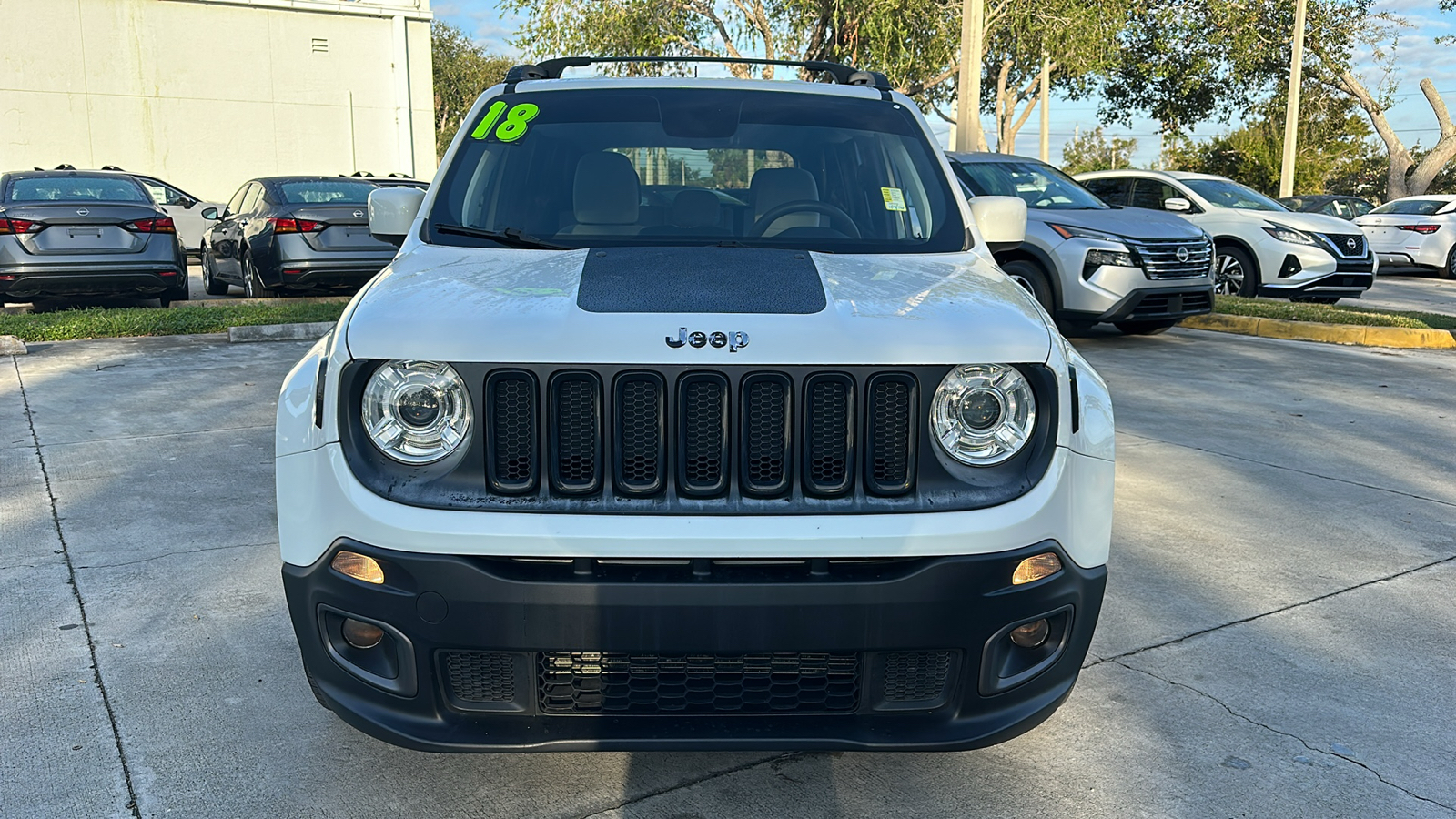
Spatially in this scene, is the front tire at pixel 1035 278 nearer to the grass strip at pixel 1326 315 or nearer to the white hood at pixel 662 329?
the grass strip at pixel 1326 315

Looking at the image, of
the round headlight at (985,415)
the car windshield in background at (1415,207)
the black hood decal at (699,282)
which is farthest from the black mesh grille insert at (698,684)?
the car windshield in background at (1415,207)

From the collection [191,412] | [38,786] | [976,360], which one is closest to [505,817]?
[38,786]

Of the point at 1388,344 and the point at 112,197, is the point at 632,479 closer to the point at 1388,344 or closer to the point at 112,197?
the point at 1388,344

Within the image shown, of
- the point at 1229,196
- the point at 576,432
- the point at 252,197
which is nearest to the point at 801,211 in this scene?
the point at 576,432

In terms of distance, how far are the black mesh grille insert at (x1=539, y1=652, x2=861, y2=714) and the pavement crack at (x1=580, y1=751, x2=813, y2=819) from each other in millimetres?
330

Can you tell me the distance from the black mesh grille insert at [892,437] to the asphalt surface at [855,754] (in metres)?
0.83

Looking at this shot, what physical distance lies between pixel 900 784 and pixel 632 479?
107 centimetres

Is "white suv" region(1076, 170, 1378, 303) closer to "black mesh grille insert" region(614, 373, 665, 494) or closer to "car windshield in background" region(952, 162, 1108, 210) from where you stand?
"car windshield in background" region(952, 162, 1108, 210)

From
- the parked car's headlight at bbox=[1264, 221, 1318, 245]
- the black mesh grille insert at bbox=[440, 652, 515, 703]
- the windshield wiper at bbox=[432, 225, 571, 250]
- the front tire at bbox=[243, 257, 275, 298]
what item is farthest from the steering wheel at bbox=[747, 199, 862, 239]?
the parked car's headlight at bbox=[1264, 221, 1318, 245]

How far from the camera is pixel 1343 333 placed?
36.0 feet

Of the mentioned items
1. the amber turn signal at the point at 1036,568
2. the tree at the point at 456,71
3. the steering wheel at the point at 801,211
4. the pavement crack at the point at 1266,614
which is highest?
the tree at the point at 456,71

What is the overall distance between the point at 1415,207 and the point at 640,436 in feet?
71.0

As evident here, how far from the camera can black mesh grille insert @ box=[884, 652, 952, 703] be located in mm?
2430

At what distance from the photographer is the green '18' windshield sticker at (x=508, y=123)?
3.90m
